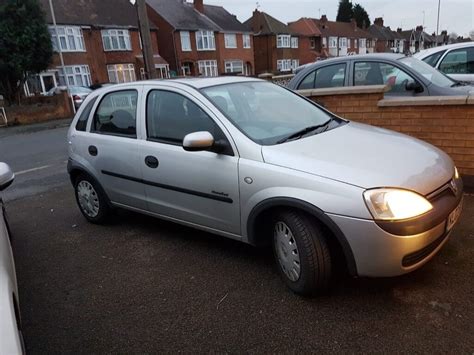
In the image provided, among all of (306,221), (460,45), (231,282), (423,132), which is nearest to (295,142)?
(306,221)

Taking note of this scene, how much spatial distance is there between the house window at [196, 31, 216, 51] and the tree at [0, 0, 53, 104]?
17963 millimetres

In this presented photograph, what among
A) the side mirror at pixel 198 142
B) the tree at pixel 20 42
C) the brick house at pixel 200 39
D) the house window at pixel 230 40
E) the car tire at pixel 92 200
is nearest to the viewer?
the side mirror at pixel 198 142

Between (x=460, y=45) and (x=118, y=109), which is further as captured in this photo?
(x=460, y=45)

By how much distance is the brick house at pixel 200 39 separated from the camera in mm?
36812

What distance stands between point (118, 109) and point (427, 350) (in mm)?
3630

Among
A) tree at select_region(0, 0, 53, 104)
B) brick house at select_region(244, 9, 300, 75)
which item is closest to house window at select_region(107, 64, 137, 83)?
tree at select_region(0, 0, 53, 104)

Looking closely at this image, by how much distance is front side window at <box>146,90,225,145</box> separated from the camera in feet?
11.5

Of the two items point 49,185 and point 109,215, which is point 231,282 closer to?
point 109,215

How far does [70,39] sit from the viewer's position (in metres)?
30.4

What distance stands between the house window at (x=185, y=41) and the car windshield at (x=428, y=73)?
111ft

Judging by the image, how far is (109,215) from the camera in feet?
15.7

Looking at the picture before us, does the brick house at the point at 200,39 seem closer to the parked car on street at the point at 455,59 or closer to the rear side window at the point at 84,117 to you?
the parked car on street at the point at 455,59

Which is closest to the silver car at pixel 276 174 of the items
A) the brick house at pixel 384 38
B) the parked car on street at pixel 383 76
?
the parked car on street at pixel 383 76


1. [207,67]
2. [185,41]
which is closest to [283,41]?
[207,67]
